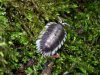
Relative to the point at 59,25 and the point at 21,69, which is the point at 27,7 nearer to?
the point at 59,25

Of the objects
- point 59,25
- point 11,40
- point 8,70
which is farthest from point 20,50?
point 59,25

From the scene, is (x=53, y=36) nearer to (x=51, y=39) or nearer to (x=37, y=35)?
(x=51, y=39)

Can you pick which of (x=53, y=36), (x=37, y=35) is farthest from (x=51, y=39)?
(x=37, y=35)

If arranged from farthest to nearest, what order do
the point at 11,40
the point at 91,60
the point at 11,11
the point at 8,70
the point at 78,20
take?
the point at 78,20 → the point at 91,60 → the point at 11,11 → the point at 11,40 → the point at 8,70
